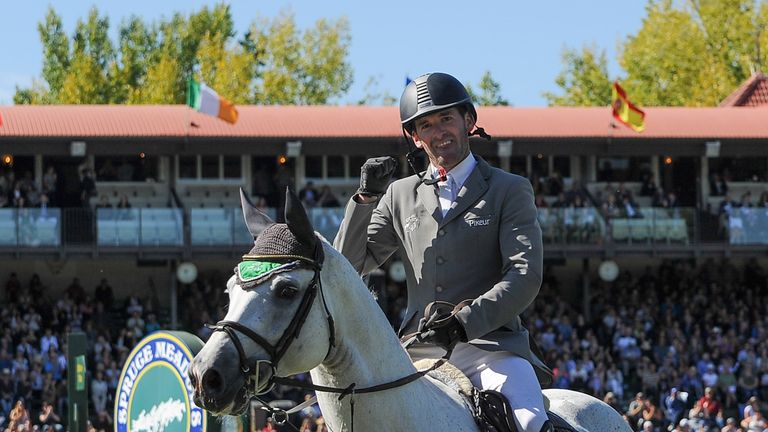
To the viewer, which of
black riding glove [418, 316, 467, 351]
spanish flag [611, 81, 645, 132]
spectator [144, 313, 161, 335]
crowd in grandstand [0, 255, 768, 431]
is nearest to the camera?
black riding glove [418, 316, 467, 351]

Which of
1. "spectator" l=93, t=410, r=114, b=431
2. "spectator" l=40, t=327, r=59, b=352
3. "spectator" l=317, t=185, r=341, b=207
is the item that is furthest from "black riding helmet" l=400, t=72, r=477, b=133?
"spectator" l=317, t=185, r=341, b=207

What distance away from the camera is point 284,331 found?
187 inches

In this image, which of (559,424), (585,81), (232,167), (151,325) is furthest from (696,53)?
(559,424)

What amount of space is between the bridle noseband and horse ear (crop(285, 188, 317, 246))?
0.06 metres

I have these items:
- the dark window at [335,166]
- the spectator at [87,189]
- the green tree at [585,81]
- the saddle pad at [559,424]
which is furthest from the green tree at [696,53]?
the saddle pad at [559,424]

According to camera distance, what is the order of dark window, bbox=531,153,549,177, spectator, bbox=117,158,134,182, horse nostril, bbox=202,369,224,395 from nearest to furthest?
horse nostril, bbox=202,369,224,395 < spectator, bbox=117,158,134,182 < dark window, bbox=531,153,549,177

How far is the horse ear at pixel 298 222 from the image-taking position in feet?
15.6

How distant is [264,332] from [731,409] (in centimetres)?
2563

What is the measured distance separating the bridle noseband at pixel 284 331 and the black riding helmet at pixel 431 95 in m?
1.06

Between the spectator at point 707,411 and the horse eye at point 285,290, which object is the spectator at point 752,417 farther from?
the horse eye at point 285,290

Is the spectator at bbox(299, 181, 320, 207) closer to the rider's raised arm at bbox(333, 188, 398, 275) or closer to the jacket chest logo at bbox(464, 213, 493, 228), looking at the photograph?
the rider's raised arm at bbox(333, 188, 398, 275)

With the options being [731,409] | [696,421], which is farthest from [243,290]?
[731,409]

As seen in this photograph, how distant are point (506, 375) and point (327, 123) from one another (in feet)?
103

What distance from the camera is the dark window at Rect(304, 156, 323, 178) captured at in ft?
121
